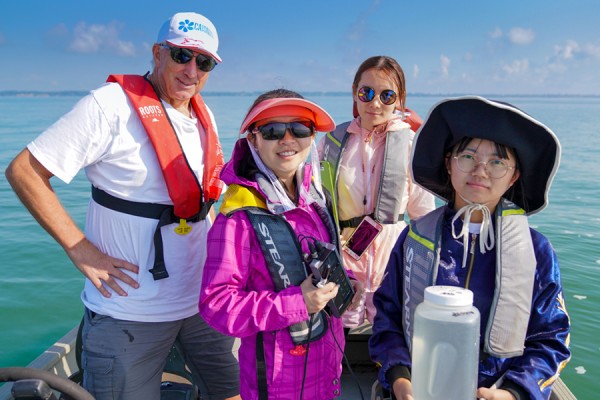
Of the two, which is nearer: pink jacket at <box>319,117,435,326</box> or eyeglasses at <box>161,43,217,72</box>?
eyeglasses at <box>161,43,217,72</box>

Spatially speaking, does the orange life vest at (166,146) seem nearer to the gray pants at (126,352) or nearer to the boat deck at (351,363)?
the gray pants at (126,352)

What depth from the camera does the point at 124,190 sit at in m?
2.19

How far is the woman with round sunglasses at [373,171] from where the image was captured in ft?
9.71

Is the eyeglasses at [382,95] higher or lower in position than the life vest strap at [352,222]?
higher

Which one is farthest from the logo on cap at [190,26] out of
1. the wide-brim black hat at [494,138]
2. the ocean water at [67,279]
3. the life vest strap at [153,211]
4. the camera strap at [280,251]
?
the ocean water at [67,279]

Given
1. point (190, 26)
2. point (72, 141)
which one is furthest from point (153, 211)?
point (190, 26)

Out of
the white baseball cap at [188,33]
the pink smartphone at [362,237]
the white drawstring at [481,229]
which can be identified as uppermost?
the white baseball cap at [188,33]

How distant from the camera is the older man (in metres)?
2.05

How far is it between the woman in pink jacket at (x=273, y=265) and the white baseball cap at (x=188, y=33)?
501mm

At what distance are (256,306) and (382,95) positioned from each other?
1677 mm

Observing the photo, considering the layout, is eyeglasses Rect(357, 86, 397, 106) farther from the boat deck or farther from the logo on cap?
the boat deck

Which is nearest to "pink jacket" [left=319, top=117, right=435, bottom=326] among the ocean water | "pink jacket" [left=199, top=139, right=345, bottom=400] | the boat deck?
the boat deck

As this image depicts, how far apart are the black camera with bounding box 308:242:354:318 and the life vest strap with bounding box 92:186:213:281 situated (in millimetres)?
744

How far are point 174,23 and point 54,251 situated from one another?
28.3 feet
